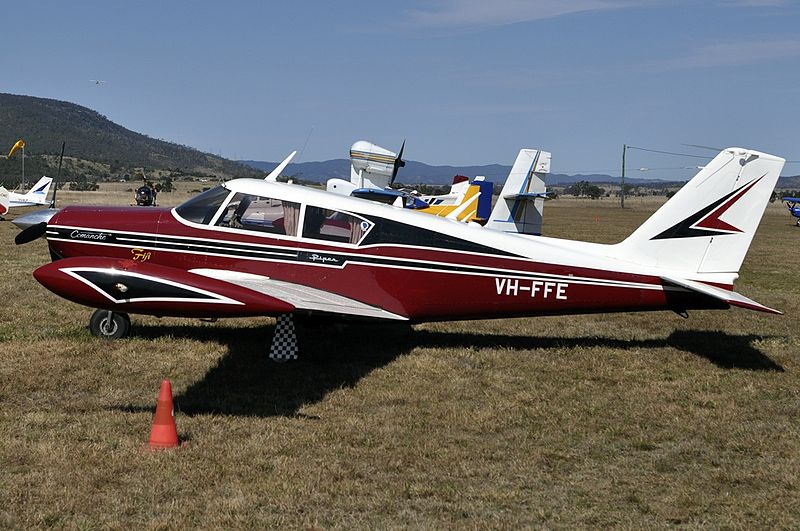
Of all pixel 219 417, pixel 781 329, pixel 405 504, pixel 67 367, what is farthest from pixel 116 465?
pixel 781 329

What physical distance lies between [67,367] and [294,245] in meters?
2.83

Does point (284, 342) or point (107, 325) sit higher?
point (284, 342)

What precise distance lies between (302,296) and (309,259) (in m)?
0.94

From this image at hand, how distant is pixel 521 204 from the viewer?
90.9 feet

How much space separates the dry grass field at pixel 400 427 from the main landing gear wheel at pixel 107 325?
175 mm

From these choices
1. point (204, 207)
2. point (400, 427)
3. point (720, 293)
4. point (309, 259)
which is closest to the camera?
point (400, 427)

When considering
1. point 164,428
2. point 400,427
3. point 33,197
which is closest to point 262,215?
point 400,427

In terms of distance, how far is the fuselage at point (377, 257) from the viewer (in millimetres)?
9484

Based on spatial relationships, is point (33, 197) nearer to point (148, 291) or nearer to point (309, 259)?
point (309, 259)

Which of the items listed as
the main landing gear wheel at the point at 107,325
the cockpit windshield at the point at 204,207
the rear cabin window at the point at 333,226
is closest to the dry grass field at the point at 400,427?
the main landing gear wheel at the point at 107,325

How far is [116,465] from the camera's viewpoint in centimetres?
602

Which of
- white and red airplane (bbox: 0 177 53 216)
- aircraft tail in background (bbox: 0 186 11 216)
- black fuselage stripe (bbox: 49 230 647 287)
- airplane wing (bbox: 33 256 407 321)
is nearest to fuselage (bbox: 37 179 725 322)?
black fuselage stripe (bbox: 49 230 647 287)

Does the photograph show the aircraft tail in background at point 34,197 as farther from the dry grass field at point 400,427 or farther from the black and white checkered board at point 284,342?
the black and white checkered board at point 284,342

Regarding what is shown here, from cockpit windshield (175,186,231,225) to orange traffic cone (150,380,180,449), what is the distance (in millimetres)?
3570
